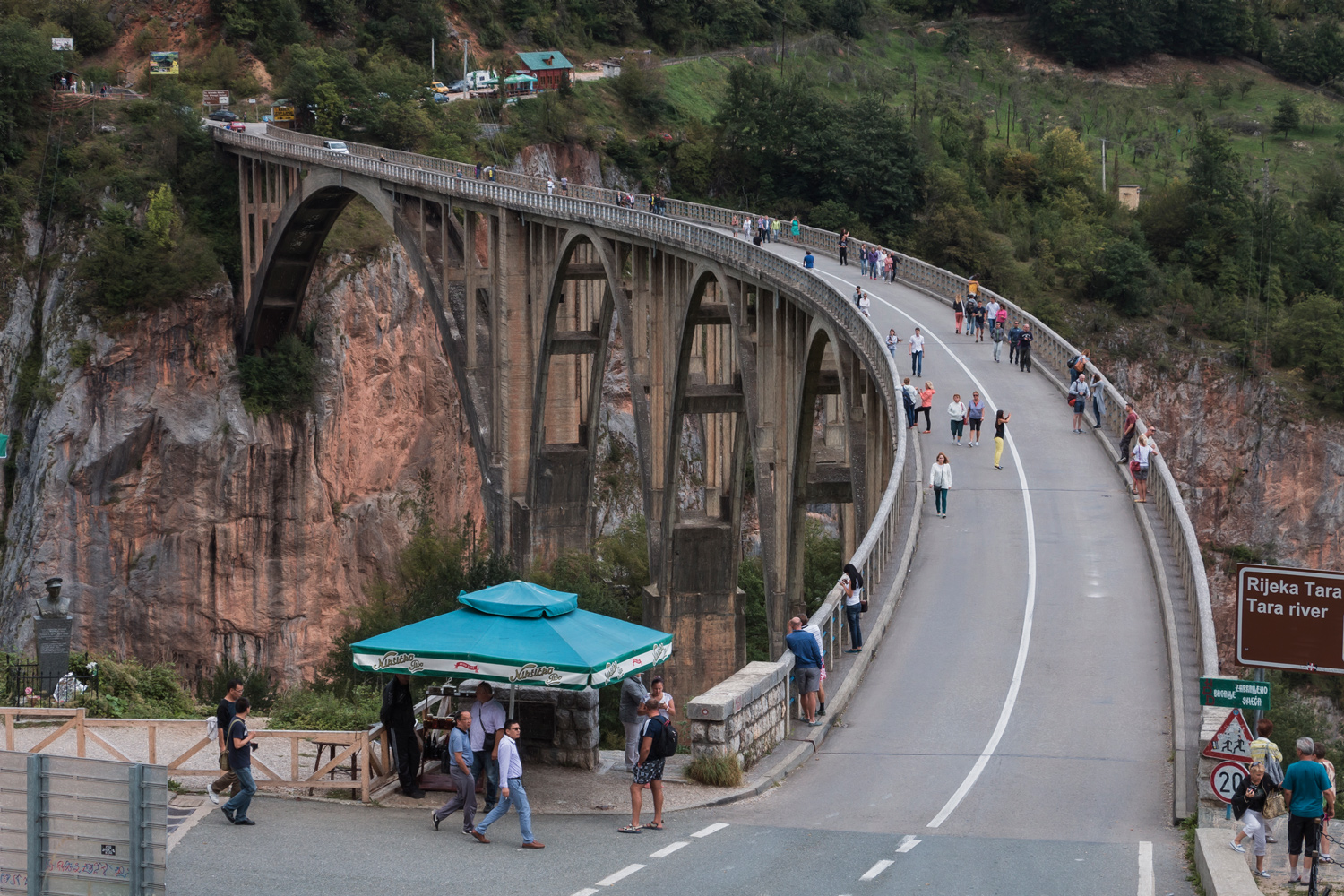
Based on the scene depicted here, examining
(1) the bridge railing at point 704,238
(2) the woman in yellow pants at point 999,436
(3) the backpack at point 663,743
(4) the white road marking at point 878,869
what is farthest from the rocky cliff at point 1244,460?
(4) the white road marking at point 878,869

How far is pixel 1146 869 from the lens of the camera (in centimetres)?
1598

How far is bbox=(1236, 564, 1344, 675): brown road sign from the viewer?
16.1 m

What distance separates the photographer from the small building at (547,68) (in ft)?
329

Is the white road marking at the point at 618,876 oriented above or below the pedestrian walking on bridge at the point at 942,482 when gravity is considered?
below

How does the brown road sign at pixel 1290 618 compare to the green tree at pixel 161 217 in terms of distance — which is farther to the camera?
the green tree at pixel 161 217

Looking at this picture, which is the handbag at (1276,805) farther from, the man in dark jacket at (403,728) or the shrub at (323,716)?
the shrub at (323,716)

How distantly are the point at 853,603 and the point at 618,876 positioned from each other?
7902 millimetres

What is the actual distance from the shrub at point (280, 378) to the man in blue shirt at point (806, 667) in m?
60.3

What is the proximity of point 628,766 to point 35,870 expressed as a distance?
8.05 m

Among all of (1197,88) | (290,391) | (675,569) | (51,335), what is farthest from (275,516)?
(1197,88)

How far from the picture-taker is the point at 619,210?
50.4 metres

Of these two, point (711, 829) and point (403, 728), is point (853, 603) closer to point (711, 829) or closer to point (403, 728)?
point (711, 829)

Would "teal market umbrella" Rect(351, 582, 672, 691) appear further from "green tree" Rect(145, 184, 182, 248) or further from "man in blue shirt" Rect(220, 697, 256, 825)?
"green tree" Rect(145, 184, 182, 248)

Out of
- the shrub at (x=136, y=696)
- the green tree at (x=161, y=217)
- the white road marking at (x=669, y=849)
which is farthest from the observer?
the green tree at (x=161, y=217)
